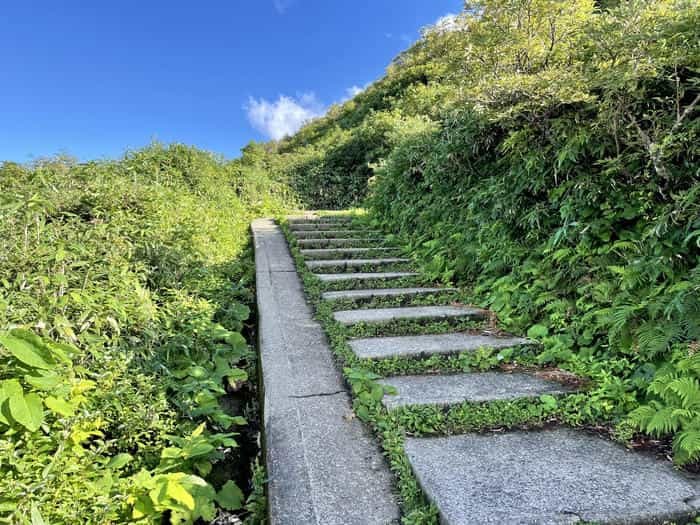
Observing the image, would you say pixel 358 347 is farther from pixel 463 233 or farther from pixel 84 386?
pixel 463 233

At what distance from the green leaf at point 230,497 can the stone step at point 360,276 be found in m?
2.69

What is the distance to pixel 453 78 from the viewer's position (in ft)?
20.5

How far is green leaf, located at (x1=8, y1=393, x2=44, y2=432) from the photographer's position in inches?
52.9

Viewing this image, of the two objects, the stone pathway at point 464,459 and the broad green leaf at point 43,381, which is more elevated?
the broad green leaf at point 43,381

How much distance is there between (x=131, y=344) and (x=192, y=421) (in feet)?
2.01

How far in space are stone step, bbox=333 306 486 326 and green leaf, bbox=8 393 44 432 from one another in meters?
2.27

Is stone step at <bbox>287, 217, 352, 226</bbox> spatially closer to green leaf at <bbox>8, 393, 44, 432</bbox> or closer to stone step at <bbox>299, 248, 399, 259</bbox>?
stone step at <bbox>299, 248, 399, 259</bbox>

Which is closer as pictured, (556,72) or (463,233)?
(556,72)

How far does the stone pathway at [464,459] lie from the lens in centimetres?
160

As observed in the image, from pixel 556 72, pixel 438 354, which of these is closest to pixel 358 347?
pixel 438 354

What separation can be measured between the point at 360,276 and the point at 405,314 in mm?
1126

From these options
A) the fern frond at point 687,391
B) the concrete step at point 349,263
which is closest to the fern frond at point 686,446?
the fern frond at point 687,391

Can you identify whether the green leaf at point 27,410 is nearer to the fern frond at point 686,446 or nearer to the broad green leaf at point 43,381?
the broad green leaf at point 43,381

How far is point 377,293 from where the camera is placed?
13.6ft
